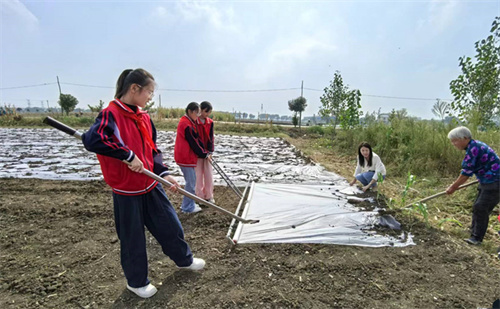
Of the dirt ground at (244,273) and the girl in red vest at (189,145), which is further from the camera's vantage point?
the girl in red vest at (189,145)

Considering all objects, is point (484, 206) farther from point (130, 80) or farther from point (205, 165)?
point (130, 80)

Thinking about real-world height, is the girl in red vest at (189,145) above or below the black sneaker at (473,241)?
above

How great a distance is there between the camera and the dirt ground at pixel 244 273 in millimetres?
1943

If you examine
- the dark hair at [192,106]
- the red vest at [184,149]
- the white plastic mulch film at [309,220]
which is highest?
the dark hair at [192,106]

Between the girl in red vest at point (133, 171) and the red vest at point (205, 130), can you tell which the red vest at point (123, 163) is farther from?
the red vest at point (205, 130)

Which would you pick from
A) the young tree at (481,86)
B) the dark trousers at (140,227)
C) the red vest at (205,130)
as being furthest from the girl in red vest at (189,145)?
the young tree at (481,86)

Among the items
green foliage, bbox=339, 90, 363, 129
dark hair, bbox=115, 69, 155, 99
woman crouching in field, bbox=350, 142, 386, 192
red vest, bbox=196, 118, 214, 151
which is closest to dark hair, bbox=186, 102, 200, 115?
red vest, bbox=196, 118, 214, 151

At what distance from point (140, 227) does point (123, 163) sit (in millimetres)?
491

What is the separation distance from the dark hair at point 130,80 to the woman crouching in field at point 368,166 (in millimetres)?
3600

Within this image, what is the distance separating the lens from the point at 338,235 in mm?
2840

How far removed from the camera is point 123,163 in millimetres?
1741

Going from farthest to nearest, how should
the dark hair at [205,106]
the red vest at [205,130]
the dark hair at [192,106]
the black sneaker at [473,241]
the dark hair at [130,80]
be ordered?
the red vest at [205,130]
the dark hair at [205,106]
the dark hair at [192,106]
the black sneaker at [473,241]
the dark hair at [130,80]

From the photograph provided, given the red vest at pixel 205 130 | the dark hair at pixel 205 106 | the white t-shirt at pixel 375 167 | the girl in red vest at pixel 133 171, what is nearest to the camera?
the girl in red vest at pixel 133 171

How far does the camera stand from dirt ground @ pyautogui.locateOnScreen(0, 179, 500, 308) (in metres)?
1.94
